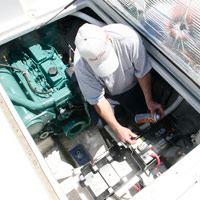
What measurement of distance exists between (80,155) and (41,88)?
73 centimetres

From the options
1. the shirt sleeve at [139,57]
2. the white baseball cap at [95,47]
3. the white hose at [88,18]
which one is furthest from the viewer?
the white hose at [88,18]

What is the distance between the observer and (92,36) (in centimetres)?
105

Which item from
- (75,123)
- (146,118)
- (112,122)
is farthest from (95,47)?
(75,123)

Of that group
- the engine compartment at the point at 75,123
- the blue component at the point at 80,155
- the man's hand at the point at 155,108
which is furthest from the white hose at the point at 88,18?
the blue component at the point at 80,155

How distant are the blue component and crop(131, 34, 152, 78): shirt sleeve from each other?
93 cm

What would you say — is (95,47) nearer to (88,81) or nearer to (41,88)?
(88,81)

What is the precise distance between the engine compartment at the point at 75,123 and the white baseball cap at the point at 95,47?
430 mm

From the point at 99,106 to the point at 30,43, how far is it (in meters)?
0.84

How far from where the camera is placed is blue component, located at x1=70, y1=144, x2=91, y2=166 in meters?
1.84

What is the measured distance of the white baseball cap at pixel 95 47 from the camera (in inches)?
41.2

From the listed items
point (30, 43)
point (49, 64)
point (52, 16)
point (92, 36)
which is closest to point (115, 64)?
point (92, 36)

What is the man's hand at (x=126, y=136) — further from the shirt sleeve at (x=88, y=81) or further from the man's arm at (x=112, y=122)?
the shirt sleeve at (x=88, y=81)

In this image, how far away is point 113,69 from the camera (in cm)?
121

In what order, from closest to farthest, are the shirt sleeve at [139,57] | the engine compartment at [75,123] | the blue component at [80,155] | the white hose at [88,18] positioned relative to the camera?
the shirt sleeve at [139,57] → the engine compartment at [75,123] → the white hose at [88,18] → the blue component at [80,155]
